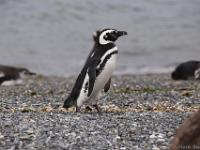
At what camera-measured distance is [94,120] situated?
7.42m

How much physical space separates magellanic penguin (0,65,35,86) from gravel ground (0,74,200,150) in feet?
10.2

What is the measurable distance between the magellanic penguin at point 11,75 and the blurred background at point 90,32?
3.29 meters

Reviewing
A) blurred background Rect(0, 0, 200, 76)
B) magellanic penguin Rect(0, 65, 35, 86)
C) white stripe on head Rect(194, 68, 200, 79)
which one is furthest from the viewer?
blurred background Rect(0, 0, 200, 76)

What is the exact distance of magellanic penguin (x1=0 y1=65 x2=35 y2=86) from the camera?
13586 millimetres

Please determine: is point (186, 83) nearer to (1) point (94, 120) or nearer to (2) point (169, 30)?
(1) point (94, 120)

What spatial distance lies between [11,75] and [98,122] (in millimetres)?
6915

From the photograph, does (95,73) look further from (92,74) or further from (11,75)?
(11,75)

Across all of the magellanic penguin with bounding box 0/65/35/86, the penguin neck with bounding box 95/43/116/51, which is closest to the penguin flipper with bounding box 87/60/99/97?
the penguin neck with bounding box 95/43/116/51

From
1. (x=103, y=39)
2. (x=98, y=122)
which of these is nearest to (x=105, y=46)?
(x=103, y=39)

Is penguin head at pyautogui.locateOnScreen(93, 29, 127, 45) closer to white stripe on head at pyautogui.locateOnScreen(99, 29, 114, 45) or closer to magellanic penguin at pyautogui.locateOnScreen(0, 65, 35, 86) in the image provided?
white stripe on head at pyautogui.locateOnScreen(99, 29, 114, 45)

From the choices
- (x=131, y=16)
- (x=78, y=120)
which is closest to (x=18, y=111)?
(x=78, y=120)

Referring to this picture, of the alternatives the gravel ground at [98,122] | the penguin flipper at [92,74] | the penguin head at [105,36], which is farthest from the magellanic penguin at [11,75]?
the penguin flipper at [92,74]

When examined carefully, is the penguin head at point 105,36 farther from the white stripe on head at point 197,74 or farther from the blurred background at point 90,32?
the blurred background at point 90,32

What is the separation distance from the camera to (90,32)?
2406 centimetres
